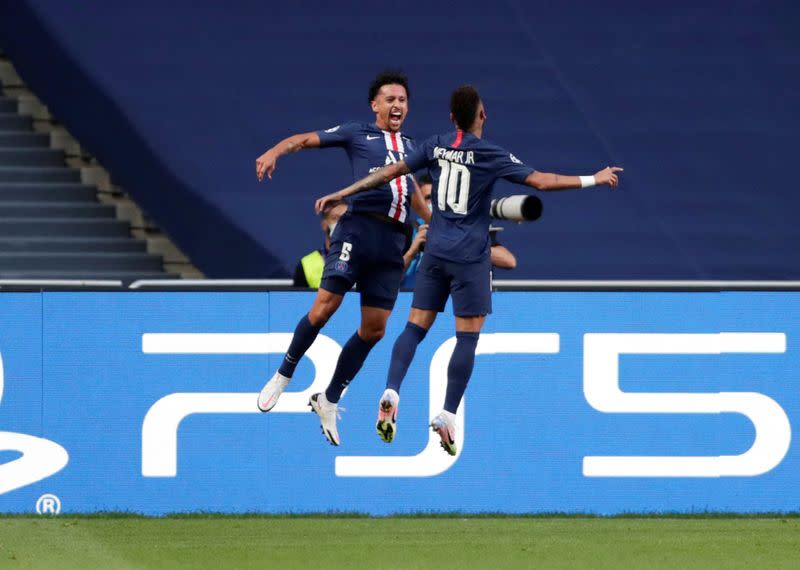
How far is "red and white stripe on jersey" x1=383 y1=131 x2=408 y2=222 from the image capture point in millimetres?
9227

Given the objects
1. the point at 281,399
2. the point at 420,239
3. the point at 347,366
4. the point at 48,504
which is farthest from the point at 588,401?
the point at 48,504

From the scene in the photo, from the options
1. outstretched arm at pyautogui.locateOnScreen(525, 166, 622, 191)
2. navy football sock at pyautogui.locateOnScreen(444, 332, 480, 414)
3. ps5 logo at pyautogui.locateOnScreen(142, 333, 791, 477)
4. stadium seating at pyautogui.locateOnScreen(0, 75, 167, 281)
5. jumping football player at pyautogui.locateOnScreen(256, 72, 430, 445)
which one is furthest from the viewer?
stadium seating at pyautogui.locateOnScreen(0, 75, 167, 281)

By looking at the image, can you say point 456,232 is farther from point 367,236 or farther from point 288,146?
point 288,146

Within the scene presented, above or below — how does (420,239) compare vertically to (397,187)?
below

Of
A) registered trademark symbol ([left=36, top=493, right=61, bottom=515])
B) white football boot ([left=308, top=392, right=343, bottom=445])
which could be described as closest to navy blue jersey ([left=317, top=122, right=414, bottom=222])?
white football boot ([left=308, top=392, right=343, bottom=445])

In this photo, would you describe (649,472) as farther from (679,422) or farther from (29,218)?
(29,218)

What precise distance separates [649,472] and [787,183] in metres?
4.32

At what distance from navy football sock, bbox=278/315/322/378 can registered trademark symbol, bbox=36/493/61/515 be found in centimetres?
218

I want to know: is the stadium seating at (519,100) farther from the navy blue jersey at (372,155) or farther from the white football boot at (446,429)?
the white football boot at (446,429)

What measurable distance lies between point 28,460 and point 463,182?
3754 mm

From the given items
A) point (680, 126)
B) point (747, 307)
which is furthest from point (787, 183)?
point (747, 307)

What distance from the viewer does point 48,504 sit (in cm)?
1081

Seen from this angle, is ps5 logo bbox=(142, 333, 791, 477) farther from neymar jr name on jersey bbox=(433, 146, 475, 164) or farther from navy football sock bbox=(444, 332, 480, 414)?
neymar jr name on jersey bbox=(433, 146, 475, 164)

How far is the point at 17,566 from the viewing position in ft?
29.6
